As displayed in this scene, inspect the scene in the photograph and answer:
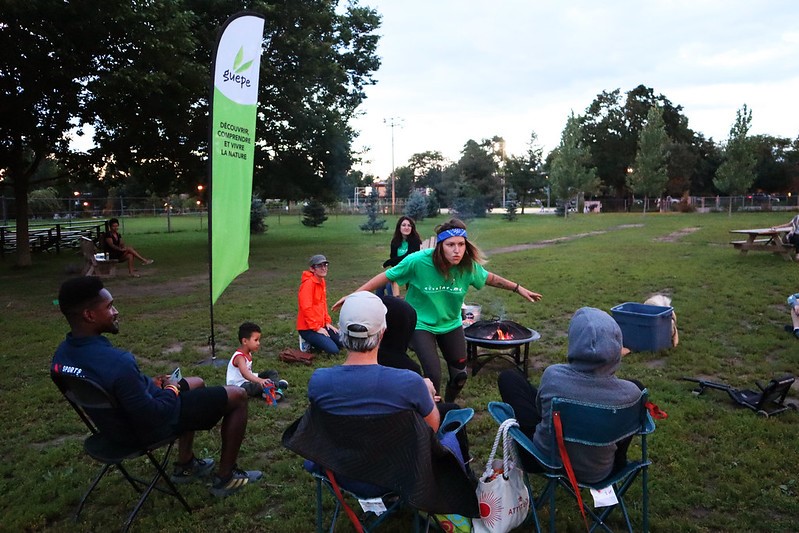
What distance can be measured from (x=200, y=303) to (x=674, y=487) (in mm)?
8864

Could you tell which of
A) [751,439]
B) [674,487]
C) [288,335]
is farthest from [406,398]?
[288,335]

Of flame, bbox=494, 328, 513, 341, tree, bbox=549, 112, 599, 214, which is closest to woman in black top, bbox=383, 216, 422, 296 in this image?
flame, bbox=494, 328, 513, 341

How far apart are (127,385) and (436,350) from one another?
2261mm

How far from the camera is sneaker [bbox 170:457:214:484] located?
3.69 metres

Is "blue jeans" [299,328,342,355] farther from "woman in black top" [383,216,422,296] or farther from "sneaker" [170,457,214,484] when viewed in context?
"sneaker" [170,457,214,484]

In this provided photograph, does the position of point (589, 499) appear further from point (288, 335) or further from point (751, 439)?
point (288, 335)

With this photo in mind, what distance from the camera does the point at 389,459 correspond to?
2467mm

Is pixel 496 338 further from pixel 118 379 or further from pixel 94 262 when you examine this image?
pixel 94 262

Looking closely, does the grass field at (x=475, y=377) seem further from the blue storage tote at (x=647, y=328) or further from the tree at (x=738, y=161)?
the tree at (x=738, y=161)

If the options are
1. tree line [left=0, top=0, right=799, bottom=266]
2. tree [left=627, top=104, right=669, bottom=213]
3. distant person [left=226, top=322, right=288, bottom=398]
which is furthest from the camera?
tree [left=627, top=104, right=669, bottom=213]

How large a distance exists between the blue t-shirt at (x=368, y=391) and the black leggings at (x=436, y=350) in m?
1.66

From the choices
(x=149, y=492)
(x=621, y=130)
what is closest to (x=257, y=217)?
(x=149, y=492)

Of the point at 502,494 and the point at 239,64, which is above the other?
the point at 239,64

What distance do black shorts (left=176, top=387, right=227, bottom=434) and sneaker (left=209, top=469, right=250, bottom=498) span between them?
0.47 m
